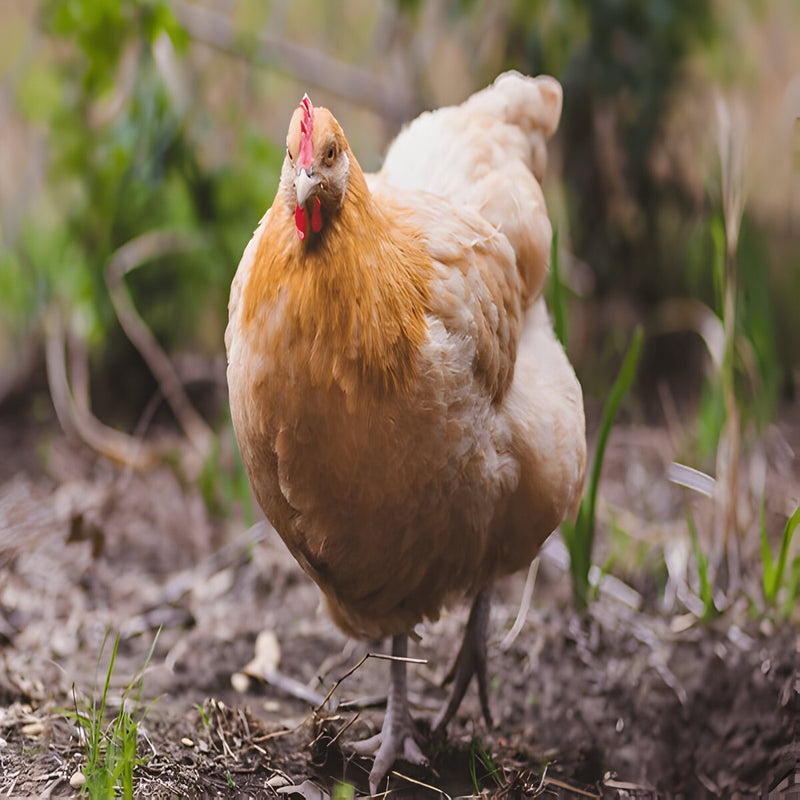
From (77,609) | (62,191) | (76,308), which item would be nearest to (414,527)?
(77,609)

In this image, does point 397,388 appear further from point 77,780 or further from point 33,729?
point 33,729

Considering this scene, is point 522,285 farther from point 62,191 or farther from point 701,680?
point 62,191

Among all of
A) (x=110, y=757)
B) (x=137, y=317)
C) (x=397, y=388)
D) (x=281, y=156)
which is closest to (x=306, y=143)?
(x=397, y=388)

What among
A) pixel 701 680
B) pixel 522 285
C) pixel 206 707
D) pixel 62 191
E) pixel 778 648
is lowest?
pixel 206 707

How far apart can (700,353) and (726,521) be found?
7.46 ft

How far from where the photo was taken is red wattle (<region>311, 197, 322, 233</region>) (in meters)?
1.62

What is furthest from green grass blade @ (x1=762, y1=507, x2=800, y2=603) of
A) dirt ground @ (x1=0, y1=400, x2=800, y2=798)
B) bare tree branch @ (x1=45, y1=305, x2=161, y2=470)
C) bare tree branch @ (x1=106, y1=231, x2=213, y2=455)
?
bare tree branch @ (x1=45, y1=305, x2=161, y2=470)

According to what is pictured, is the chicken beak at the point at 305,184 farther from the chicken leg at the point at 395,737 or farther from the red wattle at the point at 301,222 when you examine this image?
the chicken leg at the point at 395,737

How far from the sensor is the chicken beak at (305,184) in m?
1.55

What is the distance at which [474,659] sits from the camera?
2.51 m

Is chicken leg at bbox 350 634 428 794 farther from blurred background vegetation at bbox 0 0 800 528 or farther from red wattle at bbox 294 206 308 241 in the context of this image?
blurred background vegetation at bbox 0 0 800 528

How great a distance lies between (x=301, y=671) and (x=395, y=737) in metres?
0.63

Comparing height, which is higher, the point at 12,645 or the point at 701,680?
the point at 701,680

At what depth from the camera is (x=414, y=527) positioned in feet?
6.21
